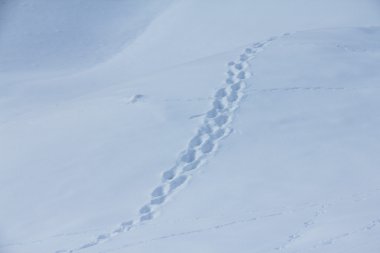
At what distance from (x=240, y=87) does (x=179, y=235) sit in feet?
8.32

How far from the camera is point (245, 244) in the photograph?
11.4 feet

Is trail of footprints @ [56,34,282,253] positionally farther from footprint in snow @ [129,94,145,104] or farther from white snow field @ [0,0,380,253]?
footprint in snow @ [129,94,145,104]

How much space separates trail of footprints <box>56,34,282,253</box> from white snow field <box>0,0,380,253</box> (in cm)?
1

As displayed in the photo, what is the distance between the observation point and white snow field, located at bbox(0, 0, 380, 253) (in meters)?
3.73

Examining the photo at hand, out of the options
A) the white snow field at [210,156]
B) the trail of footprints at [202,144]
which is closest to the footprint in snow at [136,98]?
the white snow field at [210,156]

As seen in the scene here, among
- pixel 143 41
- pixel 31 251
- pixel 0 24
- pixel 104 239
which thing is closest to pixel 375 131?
pixel 104 239

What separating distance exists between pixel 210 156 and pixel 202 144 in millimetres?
226

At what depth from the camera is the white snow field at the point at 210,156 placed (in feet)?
12.2

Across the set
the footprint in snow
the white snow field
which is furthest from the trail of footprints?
the footprint in snow

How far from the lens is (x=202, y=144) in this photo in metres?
4.87

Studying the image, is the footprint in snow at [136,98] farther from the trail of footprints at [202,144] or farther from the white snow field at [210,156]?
the trail of footprints at [202,144]

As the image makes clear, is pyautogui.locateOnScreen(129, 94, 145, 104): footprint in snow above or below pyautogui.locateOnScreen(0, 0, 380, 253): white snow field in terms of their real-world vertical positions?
above

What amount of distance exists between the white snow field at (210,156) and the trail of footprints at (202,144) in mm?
15

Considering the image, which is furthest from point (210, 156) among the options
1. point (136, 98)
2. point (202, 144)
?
point (136, 98)
